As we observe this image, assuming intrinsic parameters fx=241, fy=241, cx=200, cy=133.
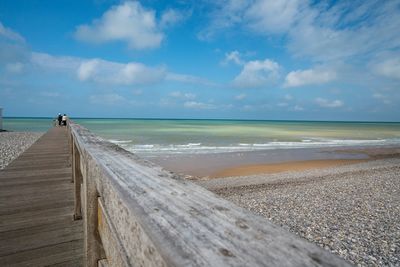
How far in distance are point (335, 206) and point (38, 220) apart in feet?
27.0

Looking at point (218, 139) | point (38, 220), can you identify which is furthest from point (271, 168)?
point (218, 139)

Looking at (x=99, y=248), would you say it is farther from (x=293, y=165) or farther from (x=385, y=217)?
(x=293, y=165)

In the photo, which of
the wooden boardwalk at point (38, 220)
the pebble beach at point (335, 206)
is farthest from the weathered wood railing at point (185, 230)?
the pebble beach at point (335, 206)

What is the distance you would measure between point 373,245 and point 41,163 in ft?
26.8

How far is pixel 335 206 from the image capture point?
7930 mm

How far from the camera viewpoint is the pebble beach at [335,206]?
17.4ft

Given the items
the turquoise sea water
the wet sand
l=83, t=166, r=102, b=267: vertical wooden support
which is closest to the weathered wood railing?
l=83, t=166, r=102, b=267: vertical wooden support

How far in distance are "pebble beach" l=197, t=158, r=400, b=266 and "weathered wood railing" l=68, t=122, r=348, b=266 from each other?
537 cm

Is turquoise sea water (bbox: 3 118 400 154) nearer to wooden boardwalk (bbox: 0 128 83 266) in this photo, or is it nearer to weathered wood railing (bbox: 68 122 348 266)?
wooden boardwalk (bbox: 0 128 83 266)

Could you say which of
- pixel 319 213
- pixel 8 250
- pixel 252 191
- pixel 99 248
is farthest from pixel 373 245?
pixel 8 250

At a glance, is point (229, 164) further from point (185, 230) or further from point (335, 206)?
point (185, 230)

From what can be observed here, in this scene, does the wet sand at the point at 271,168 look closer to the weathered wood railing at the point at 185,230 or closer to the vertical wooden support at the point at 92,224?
the vertical wooden support at the point at 92,224

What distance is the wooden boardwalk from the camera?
92.4 inches

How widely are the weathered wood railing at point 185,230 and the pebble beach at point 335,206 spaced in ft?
17.6
